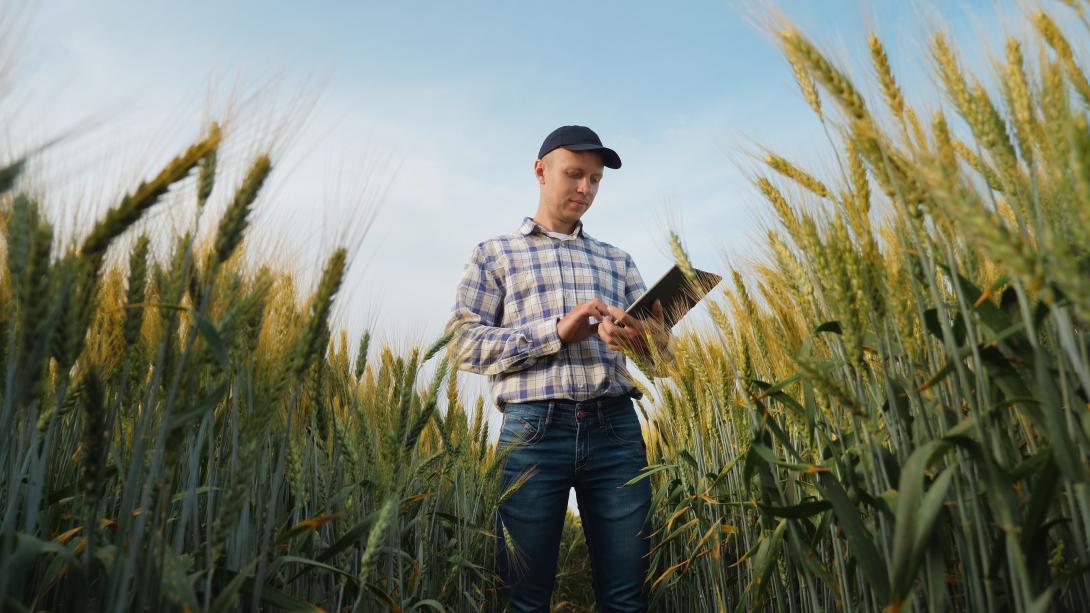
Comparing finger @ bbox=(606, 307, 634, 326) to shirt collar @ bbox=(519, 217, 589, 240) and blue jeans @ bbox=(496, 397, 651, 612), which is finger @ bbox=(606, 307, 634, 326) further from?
shirt collar @ bbox=(519, 217, 589, 240)

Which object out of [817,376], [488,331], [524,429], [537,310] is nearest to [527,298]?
[537,310]

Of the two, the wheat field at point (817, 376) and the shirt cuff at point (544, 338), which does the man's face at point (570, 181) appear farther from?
the wheat field at point (817, 376)

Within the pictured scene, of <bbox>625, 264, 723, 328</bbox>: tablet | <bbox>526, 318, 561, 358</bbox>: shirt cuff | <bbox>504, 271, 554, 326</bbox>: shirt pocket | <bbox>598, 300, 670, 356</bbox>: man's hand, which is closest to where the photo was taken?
Answer: <bbox>625, 264, 723, 328</bbox>: tablet

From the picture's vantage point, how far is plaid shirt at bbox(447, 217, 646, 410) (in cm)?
290

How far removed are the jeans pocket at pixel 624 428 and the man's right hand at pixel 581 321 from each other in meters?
0.38

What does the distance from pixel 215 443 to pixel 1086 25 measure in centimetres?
194

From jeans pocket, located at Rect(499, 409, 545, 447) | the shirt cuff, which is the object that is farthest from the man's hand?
jeans pocket, located at Rect(499, 409, 545, 447)

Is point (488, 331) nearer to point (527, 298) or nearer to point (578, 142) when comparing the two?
point (527, 298)

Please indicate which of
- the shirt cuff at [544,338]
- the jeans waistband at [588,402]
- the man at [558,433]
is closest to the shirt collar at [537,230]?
the man at [558,433]

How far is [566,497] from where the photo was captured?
→ 294cm

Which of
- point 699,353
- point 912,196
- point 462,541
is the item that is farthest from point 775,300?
point 462,541

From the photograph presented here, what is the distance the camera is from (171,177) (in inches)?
37.2

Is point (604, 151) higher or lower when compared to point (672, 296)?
higher

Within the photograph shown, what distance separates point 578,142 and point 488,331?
36.6 inches
